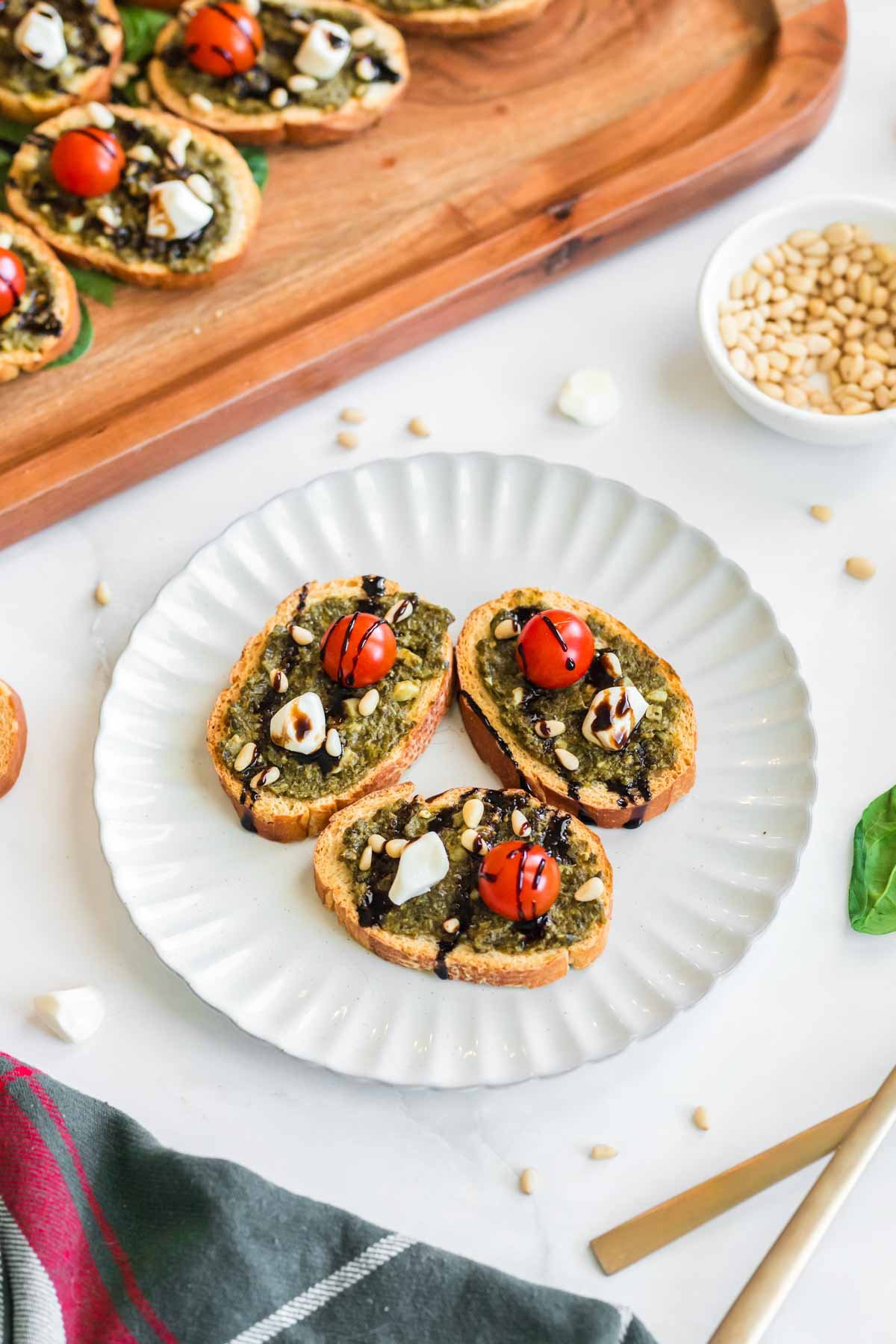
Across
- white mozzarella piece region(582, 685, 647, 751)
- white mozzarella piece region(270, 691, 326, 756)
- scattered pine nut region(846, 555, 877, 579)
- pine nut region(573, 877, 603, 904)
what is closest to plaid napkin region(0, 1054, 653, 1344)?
pine nut region(573, 877, 603, 904)

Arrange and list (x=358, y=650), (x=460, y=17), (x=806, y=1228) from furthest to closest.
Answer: (x=460, y=17) < (x=358, y=650) < (x=806, y=1228)

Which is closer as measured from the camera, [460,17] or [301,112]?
[301,112]

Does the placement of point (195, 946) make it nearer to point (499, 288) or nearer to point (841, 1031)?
point (841, 1031)

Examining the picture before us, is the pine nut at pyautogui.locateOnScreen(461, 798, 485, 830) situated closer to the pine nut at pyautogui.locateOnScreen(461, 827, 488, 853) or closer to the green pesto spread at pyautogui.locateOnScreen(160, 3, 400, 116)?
the pine nut at pyautogui.locateOnScreen(461, 827, 488, 853)

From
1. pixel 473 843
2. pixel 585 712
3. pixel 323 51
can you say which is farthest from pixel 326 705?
pixel 323 51

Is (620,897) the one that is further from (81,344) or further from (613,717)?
(81,344)

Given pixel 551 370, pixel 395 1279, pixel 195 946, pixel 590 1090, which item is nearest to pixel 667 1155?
pixel 590 1090

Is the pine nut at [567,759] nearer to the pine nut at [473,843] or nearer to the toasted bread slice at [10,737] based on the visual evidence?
the pine nut at [473,843]
